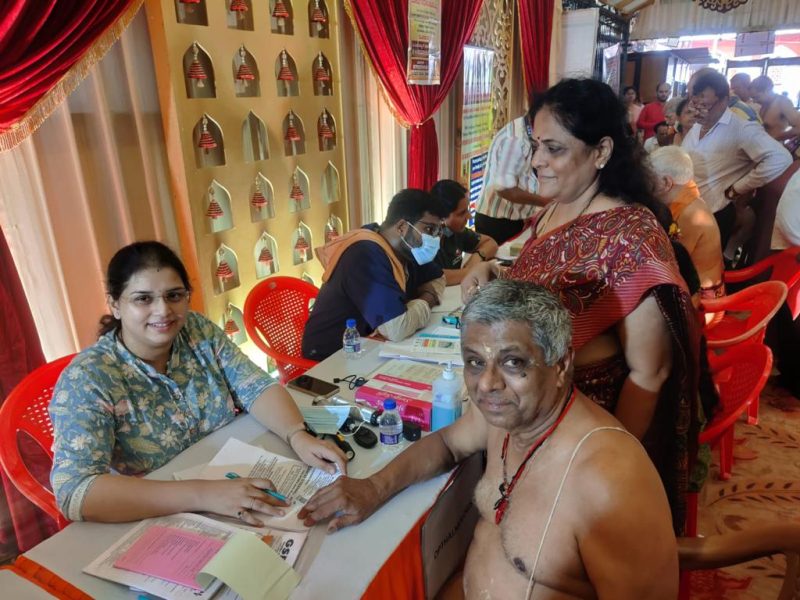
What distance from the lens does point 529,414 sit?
3.45 feet

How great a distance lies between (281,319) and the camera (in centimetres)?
260

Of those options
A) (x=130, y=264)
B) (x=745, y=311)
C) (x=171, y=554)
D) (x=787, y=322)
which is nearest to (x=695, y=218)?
(x=745, y=311)

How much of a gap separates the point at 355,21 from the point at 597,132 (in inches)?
94.8

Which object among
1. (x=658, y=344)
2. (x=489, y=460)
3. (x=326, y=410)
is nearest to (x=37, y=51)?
(x=326, y=410)

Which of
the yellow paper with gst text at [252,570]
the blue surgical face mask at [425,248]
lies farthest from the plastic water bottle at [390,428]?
the blue surgical face mask at [425,248]

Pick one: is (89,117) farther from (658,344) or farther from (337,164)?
(658,344)

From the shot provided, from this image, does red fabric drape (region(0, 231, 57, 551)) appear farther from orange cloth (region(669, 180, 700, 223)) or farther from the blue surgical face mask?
orange cloth (region(669, 180, 700, 223))

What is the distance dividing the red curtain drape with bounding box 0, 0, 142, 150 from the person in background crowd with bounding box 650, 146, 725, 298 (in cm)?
241

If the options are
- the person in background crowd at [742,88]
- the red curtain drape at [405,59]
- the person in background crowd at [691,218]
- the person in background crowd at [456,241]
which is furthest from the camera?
the person in background crowd at [742,88]

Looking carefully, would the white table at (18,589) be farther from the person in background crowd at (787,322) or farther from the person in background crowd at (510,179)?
the person in background crowd at (787,322)

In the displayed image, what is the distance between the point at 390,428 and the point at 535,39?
19.9ft

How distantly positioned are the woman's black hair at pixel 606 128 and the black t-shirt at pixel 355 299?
93 cm

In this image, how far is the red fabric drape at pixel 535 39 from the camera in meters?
5.97

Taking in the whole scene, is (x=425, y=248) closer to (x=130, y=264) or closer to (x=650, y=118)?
(x=130, y=264)
